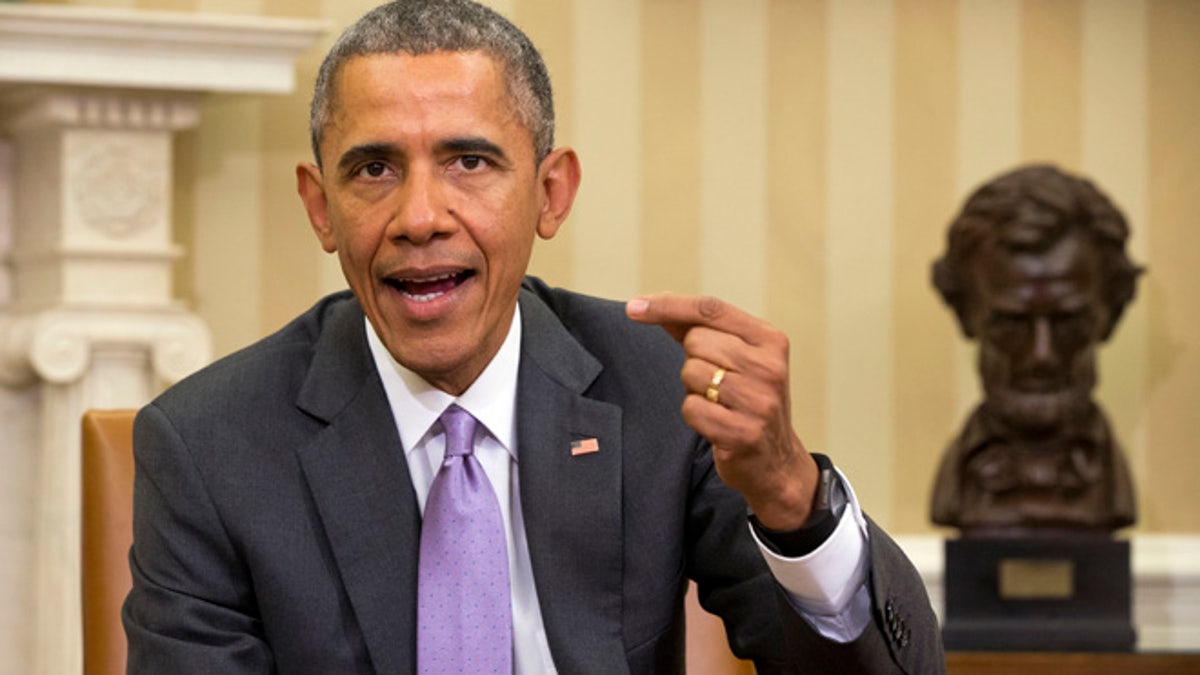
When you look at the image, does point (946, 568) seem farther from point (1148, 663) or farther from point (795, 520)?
point (795, 520)

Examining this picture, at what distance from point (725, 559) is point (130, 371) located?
1559 millimetres

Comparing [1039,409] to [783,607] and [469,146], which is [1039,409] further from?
[469,146]

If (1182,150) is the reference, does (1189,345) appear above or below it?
below

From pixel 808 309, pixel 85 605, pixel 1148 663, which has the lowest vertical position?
pixel 1148 663

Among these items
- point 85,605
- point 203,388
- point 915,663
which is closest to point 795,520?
point 915,663

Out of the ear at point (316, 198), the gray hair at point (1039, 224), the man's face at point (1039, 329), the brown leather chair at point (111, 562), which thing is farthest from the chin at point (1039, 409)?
the ear at point (316, 198)

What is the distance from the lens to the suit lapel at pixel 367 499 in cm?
168

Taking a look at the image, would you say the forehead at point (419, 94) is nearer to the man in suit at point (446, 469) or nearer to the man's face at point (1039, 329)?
the man in suit at point (446, 469)

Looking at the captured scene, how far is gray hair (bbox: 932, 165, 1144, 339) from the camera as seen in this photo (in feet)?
9.91

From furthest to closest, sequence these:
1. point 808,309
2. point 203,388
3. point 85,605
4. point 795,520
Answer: point 808,309, point 85,605, point 203,388, point 795,520

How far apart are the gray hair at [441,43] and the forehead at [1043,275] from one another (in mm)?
1476

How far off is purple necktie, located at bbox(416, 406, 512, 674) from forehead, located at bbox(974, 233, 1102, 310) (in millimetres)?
1527

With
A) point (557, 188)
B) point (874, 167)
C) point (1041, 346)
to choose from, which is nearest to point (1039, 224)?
point (1041, 346)

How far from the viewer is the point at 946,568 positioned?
10.0ft
